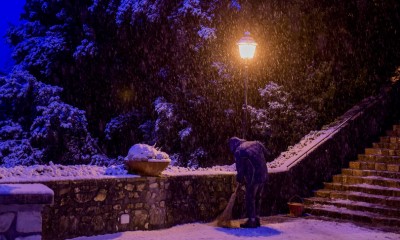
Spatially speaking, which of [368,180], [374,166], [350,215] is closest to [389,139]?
[374,166]

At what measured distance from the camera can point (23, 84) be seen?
16.2 m

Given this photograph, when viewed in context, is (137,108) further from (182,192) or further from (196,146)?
(182,192)

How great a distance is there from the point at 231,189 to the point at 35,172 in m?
3.85

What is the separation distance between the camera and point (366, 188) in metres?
10.1

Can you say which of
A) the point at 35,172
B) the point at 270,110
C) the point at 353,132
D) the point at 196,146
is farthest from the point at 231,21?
the point at 35,172

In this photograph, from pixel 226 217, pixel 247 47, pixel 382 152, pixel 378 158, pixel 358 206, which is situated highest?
pixel 247 47

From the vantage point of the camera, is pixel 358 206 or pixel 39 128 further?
pixel 39 128

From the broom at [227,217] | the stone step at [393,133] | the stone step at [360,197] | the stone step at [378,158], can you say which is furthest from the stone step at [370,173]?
the broom at [227,217]

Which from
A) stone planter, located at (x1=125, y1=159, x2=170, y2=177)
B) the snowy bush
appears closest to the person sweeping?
stone planter, located at (x1=125, y1=159, x2=170, y2=177)

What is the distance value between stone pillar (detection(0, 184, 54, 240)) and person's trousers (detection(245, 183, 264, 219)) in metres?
4.83

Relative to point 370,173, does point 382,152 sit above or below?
above

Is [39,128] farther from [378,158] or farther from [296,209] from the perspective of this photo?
[378,158]

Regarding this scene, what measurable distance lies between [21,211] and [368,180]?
8.35 m

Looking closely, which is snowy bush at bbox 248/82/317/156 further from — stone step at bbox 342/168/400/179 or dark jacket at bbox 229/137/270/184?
dark jacket at bbox 229/137/270/184
